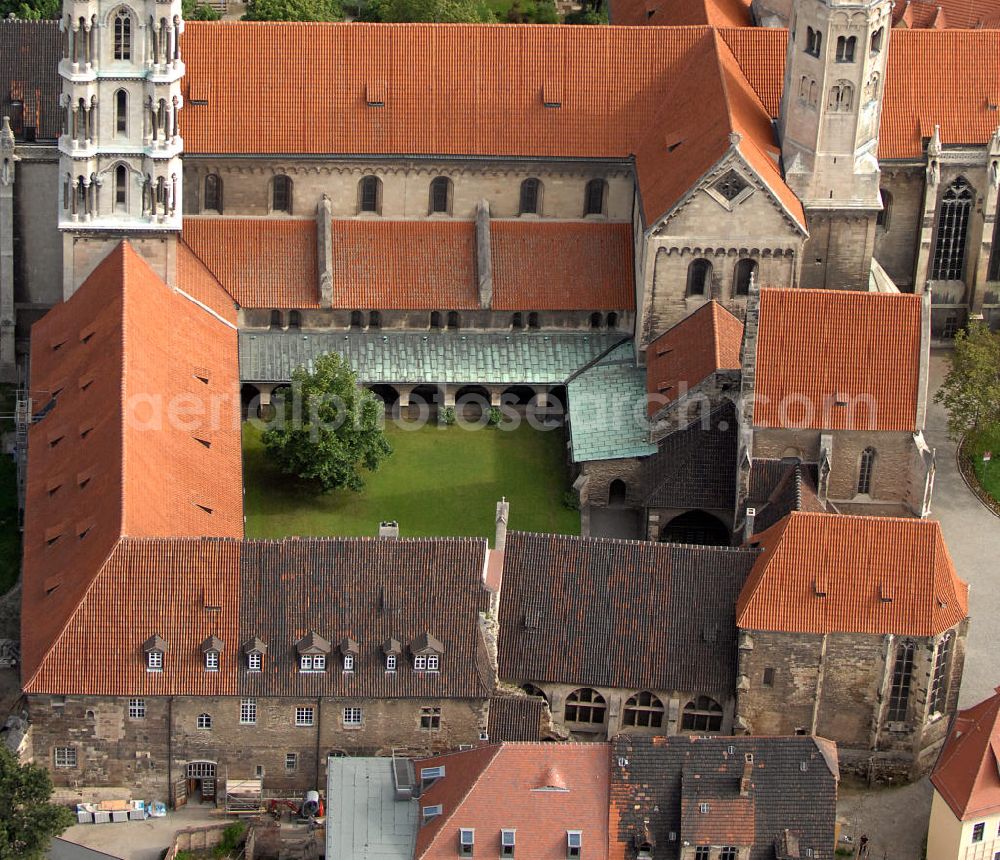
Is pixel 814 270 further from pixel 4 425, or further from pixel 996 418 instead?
pixel 4 425

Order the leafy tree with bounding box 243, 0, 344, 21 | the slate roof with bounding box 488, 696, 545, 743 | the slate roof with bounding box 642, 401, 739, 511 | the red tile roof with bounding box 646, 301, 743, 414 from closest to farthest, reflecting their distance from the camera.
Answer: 1. the slate roof with bounding box 488, 696, 545, 743
2. the slate roof with bounding box 642, 401, 739, 511
3. the red tile roof with bounding box 646, 301, 743, 414
4. the leafy tree with bounding box 243, 0, 344, 21

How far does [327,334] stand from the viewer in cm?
15200

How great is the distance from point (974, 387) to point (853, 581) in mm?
27230

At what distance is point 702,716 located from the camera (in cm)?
12738

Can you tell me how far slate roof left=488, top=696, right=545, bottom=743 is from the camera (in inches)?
4820

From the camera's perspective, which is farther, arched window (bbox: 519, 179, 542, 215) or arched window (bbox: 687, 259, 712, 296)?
arched window (bbox: 519, 179, 542, 215)

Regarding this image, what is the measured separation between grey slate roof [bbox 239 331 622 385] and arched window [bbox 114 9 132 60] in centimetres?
1917

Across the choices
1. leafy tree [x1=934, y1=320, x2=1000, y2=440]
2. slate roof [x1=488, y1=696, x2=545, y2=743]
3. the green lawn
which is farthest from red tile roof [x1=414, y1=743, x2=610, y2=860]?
leafy tree [x1=934, y1=320, x2=1000, y2=440]

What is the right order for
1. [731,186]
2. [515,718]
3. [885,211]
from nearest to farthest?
[515,718] < [731,186] < [885,211]

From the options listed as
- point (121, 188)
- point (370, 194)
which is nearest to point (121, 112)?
point (121, 188)

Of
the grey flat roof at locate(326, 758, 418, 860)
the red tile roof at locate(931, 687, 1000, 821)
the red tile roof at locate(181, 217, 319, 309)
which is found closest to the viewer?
the grey flat roof at locate(326, 758, 418, 860)

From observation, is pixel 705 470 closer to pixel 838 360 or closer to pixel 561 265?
pixel 838 360

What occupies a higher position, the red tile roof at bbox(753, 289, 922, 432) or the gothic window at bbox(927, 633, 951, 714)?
the red tile roof at bbox(753, 289, 922, 432)

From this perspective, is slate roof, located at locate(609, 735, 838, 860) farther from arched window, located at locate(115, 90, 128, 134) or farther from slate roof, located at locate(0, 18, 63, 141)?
slate roof, located at locate(0, 18, 63, 141)
